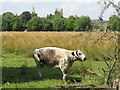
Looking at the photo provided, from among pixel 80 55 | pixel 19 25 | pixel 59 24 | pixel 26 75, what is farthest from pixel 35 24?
pixel 80 55

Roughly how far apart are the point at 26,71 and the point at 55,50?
157cm

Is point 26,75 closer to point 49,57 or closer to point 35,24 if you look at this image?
point 49,57

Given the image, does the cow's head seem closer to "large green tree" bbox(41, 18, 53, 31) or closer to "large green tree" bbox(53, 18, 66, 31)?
"large green tree" bbox(53, 18, 66, 31)

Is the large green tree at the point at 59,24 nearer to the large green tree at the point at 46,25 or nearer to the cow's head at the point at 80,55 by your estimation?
the large green tree at the point at 46,25

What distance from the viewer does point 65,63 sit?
6.93 m

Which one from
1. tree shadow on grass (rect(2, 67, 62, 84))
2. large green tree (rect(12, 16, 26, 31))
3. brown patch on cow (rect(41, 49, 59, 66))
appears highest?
large green tree (rect(12, 16, 26, 31))

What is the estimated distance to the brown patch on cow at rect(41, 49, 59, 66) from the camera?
7102 millimetres

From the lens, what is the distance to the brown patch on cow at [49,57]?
7.10 metres

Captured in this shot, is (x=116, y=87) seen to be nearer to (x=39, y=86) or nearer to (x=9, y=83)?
(x=39, y=86)

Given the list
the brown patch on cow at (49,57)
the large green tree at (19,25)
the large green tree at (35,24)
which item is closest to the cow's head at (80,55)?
the brown patch on cow at (49,57)

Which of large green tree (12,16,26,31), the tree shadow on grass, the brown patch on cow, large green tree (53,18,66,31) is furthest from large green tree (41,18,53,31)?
the brown patch on cow

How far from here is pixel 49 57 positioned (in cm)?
716

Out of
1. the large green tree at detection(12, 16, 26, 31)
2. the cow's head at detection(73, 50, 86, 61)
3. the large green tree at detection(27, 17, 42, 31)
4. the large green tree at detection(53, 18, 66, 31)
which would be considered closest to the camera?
the cow's head at detection(73, 50, 86, 61)

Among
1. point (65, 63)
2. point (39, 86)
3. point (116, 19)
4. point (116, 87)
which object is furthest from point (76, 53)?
point (116, 87)
